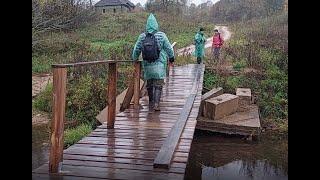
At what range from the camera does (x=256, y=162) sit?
7.69 metres

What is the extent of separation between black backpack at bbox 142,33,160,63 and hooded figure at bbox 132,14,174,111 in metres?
0.06

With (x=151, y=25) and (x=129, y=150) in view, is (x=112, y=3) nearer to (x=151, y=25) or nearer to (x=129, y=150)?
(x=151, y=25)

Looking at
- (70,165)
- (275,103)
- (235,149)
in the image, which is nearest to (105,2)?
(275,103)

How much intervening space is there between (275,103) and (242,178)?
5488mm

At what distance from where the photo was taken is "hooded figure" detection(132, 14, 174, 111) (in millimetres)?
6395

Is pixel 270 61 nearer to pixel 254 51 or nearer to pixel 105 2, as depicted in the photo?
pixel 254 51

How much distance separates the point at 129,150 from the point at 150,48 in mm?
2329

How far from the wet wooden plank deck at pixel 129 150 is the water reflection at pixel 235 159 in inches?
48.9

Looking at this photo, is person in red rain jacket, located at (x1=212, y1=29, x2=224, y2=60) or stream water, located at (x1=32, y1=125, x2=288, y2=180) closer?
stream water, located at (x1=32, y1=125, x2=288, y2=180)

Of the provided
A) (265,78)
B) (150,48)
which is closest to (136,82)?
(150,48)

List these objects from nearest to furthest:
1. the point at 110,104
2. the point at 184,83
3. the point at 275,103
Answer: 1. the point at 110,104
2. the point at 184,83
3. the point at 275,103

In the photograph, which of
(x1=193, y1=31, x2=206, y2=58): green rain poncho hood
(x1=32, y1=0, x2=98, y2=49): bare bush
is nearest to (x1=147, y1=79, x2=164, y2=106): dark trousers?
(x1=193, y1=31, x2=206, y2=58): green rain poncho hood

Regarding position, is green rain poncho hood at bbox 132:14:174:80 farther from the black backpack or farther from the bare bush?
the bare bush

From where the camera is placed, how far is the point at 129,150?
14.9 ft
